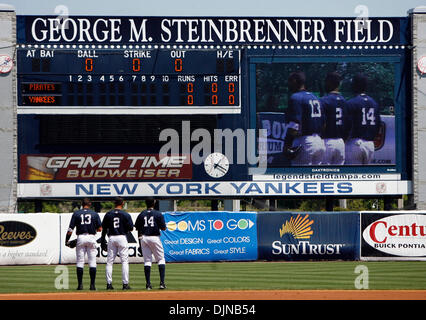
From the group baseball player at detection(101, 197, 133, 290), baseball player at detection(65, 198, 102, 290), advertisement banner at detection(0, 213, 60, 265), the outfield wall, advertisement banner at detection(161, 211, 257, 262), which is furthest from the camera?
advertisement banner at detection(161, 211, 257, 262)

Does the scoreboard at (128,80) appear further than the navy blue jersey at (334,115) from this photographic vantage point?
No

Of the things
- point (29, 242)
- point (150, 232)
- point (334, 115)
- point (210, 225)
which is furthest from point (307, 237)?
point (150, 232)

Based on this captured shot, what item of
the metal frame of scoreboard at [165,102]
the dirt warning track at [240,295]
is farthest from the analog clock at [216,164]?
the dirt warning track at [240,295]

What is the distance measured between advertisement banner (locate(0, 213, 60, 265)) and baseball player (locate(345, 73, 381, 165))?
9.87 m

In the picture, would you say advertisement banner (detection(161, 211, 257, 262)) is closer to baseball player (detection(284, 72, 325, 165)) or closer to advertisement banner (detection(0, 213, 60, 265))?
advertisement banner (detection(0, 213, 60, 265))

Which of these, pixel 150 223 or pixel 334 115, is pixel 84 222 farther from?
pixel 334 115

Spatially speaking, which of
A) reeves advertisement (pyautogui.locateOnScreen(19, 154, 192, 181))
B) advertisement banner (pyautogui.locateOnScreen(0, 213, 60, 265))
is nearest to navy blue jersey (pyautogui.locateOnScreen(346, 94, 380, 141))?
reeves advertisement (pyautogui.locateOnScreen(19, 154, 192, 181))

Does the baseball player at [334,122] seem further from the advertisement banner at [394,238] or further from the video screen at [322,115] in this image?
the advertisement banner at [394,238]

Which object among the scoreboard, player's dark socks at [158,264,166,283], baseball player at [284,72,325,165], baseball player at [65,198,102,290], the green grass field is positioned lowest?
the green grass field

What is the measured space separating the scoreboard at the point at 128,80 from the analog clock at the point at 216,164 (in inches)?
56.1

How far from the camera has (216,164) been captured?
24.7 meters

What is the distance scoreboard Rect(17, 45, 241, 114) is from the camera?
2414 centimetres

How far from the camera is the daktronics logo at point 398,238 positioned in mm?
20719
